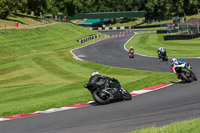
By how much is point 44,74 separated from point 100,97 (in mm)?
19387

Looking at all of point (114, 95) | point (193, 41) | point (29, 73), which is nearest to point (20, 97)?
point (114, 95)

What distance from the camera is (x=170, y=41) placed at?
5719 cm

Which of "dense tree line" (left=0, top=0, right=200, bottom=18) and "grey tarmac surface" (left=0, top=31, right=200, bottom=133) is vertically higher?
"dense tree line" (left=0, top=0, right=200, bottom=18)

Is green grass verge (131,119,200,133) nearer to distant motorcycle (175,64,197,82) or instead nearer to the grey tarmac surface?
the grey tarmac surface

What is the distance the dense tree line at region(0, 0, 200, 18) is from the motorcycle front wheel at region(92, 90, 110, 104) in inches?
2788

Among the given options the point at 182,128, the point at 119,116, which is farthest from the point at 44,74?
the point at 182,128

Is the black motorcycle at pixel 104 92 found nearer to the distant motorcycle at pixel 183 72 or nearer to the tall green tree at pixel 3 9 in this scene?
the distant motorcycle at pixel 183 72

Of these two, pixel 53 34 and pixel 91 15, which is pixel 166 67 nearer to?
pixel 53 34

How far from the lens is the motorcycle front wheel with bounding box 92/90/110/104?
15.3 m

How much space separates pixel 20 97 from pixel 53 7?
311ft

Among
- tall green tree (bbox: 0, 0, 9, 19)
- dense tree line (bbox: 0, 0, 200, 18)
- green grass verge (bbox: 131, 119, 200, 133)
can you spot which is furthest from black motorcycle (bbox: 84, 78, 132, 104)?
dense tree line (bbox: 0, 0, 200, 18)

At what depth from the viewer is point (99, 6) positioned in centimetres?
17050

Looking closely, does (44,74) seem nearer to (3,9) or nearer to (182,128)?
(182,128)

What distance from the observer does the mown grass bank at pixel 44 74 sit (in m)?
19.3
